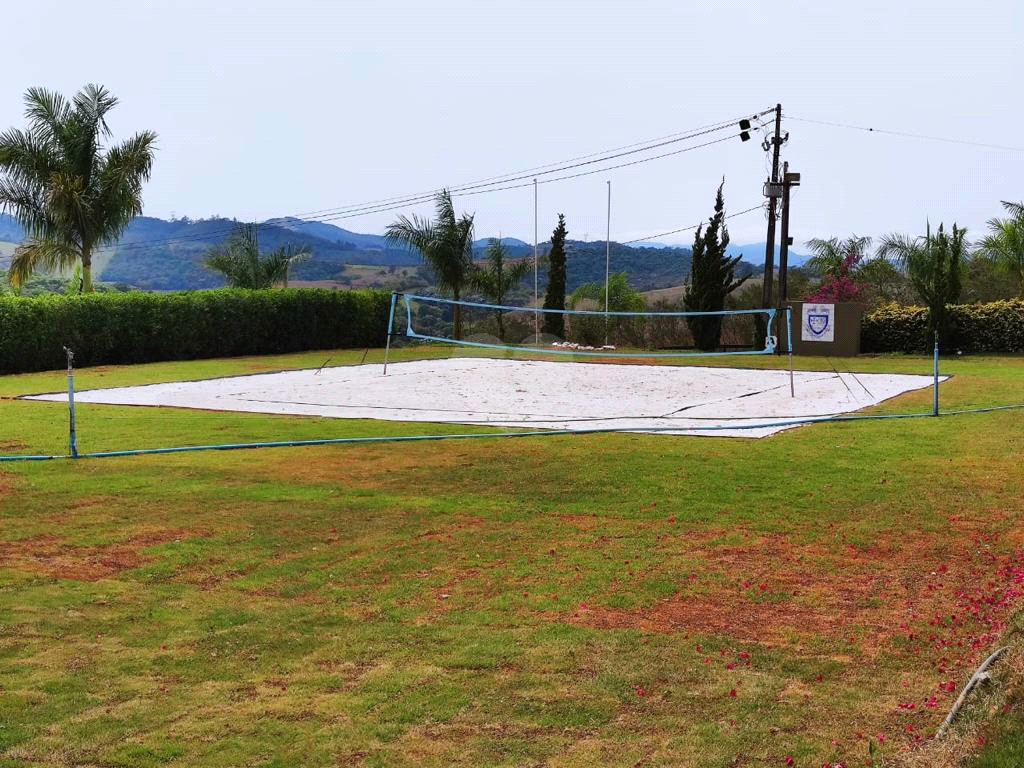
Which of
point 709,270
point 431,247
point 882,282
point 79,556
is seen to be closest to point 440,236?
point 431,247

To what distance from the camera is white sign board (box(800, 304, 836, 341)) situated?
30.0 m

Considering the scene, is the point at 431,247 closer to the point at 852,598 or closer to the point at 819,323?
the point at 819,323

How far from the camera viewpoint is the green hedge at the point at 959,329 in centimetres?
2911

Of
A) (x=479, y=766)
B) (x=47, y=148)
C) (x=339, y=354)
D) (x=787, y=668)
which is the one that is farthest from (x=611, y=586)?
(x=47, y=148)

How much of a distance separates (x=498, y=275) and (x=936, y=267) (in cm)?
1519

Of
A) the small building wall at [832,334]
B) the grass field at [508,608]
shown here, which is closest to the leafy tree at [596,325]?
the small building wall at [832,334]

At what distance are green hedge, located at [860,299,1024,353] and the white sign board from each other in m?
1.31

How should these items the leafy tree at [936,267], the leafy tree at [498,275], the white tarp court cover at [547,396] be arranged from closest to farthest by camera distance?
the white tarp court cover at [547,396]
the leafy tree at [936,267]
the leafy tree at [498,275]

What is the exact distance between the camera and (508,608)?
5590 mm

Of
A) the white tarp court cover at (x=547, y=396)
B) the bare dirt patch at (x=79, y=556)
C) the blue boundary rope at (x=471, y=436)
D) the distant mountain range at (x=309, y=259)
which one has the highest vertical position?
the distant mountain range at (x=309, y=259)

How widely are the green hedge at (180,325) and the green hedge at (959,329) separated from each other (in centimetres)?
1474

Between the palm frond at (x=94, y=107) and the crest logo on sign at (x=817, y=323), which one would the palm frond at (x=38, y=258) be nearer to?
the palm frond at (x=94, y=107)

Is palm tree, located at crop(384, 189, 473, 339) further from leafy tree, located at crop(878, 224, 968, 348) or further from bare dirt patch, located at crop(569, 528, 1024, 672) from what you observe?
bare dirt patch, located at crop(569, 528, 1024, 672)

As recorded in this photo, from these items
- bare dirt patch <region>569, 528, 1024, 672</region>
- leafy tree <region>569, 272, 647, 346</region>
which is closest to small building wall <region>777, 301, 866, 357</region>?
leafy tree <region>569, 272, 647, 346</region>
